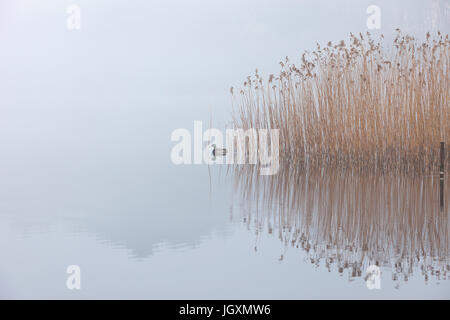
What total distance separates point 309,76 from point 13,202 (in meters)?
3.83

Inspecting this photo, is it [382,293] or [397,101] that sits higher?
[397,101]

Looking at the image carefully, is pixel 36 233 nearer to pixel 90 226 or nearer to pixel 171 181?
pixel 90 226

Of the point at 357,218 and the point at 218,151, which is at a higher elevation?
the point at 218,151

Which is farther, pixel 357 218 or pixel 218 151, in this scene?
pixel 218 151

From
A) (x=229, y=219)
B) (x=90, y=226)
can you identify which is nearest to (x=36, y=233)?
(x=90, y=226)

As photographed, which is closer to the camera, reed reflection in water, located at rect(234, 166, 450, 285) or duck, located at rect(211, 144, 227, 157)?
reed reflection in water, located at rect(234, 166, 450, 285)

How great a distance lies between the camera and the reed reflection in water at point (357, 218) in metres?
2.98

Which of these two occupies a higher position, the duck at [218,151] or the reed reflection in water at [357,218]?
the duck at [218,151]

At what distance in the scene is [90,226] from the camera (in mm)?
3982

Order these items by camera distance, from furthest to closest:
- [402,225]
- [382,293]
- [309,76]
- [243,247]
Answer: [309,76]
[402,225]
[243,247]
[382,293]

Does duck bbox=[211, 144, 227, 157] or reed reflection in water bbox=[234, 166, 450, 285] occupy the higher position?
duck bbox=[211, 144, 227, 157]

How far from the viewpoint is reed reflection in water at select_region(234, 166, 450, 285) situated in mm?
2977

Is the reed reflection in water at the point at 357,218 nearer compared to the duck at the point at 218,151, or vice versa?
the reed reflection in water at the point at 357,218

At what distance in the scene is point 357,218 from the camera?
3986 millimetres
